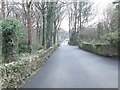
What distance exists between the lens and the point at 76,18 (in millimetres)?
28938

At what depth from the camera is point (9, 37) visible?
581 centimetres

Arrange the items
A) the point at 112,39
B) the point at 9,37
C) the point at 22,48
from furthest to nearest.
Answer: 1. the point at 22,48
2. the point at 112,39
3. the point at 9,37

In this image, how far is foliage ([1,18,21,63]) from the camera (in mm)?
5688

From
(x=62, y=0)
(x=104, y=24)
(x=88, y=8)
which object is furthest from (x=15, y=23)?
(x=88, y=8)

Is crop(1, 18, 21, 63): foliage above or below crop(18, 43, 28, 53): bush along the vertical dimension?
above

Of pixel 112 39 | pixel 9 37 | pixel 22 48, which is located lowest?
pixel 22 48

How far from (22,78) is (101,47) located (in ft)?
26.7

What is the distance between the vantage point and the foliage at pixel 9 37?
5.69m

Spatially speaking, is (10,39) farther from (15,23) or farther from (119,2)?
(119,2)

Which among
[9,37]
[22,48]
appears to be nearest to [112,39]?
[9,37]

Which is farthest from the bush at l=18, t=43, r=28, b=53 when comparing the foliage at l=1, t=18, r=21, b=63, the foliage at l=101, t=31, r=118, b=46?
the foliage at l=101, t=31, r=118, b=46

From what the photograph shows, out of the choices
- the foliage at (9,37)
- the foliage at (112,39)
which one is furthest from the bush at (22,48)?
the foliage at (112,39)

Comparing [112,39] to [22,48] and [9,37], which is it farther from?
[22,48]

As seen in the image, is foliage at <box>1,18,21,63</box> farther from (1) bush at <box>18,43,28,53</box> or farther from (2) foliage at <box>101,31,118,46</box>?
(2) foliage at <box>101,31,118,46</box>
